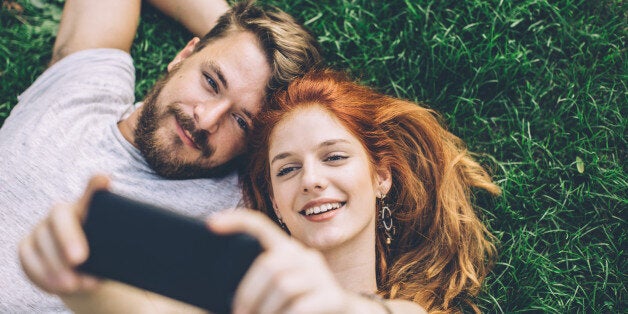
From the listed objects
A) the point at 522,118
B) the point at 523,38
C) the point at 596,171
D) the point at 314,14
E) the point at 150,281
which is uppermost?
the point at 150,281

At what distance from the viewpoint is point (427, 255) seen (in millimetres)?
3201

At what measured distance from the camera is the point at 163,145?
305 centimetres

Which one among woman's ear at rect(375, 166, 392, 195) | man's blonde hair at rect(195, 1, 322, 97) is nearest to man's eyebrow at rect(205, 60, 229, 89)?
man's blonde hair at rect(195, 1, 322, 97)

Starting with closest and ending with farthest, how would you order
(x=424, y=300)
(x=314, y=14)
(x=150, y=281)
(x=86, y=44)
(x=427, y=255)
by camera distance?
(x=150, y=281) < (x=424, y=300) < (x=427, y=255) < (x=86, y=44) < (x=314, y=14)

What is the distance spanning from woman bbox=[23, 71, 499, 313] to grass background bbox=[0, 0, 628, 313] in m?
0.24

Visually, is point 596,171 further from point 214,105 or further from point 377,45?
point 214,105

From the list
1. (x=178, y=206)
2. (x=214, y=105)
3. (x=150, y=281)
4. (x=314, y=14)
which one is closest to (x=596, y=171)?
(x=314, y=14)

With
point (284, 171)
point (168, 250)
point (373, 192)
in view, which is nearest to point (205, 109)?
point (284, 171)

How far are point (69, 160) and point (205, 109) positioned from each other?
89 cm

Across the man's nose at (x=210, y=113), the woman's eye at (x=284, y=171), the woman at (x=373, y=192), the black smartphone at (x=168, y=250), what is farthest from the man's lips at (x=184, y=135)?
the black smartphone at (x=168, y=250)

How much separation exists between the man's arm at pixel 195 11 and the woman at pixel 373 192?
111 centimetres

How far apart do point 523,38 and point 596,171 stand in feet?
3.54

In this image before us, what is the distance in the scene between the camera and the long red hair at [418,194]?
2.99 m

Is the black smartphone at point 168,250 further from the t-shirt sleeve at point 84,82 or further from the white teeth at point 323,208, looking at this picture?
the t-shirt sleeve at point 84,82
